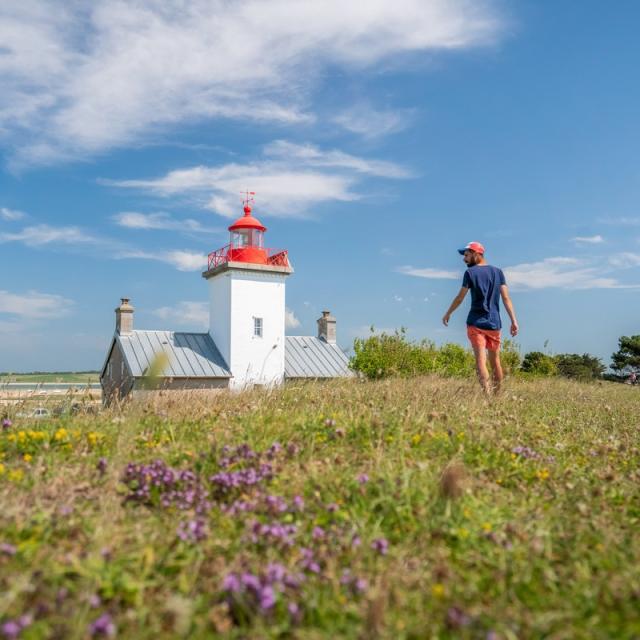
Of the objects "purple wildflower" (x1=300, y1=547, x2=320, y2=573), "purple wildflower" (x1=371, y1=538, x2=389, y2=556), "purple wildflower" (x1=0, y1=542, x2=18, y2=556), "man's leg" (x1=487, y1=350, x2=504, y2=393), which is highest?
"man's leg" (x1=487, y1=350, x2=504, y2=393)

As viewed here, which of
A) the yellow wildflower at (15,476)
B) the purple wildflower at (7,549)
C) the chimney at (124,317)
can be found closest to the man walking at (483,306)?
the yellow wildflower at (15,476)

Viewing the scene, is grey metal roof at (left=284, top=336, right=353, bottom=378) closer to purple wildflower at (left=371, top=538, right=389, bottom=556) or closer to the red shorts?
the red shorts

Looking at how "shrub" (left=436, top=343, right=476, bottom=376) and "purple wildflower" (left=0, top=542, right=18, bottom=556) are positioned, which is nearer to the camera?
"purple wildflower" (left=0, top=542, right=18, bottom=556)

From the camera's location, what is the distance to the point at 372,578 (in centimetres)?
324

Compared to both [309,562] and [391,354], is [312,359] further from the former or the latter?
[309,562]

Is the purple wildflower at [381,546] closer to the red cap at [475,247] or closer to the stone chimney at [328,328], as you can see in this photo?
the red cap at [475,247]

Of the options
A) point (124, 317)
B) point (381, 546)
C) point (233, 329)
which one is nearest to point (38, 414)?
point (381, 546)

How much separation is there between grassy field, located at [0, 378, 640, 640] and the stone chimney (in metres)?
35.2

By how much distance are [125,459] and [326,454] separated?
5.24 feet

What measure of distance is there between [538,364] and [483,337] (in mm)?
23313

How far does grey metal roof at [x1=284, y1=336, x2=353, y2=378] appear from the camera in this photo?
124 ft

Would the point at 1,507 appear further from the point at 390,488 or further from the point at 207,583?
the point at 390,488

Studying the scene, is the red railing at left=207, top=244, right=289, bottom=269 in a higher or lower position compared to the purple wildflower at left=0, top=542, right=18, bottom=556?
higher

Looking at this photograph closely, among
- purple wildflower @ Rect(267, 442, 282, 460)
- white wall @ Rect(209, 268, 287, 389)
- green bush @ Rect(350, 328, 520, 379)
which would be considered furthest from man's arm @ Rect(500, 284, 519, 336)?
white wall @ Rect(209, 268, 287, 389)
